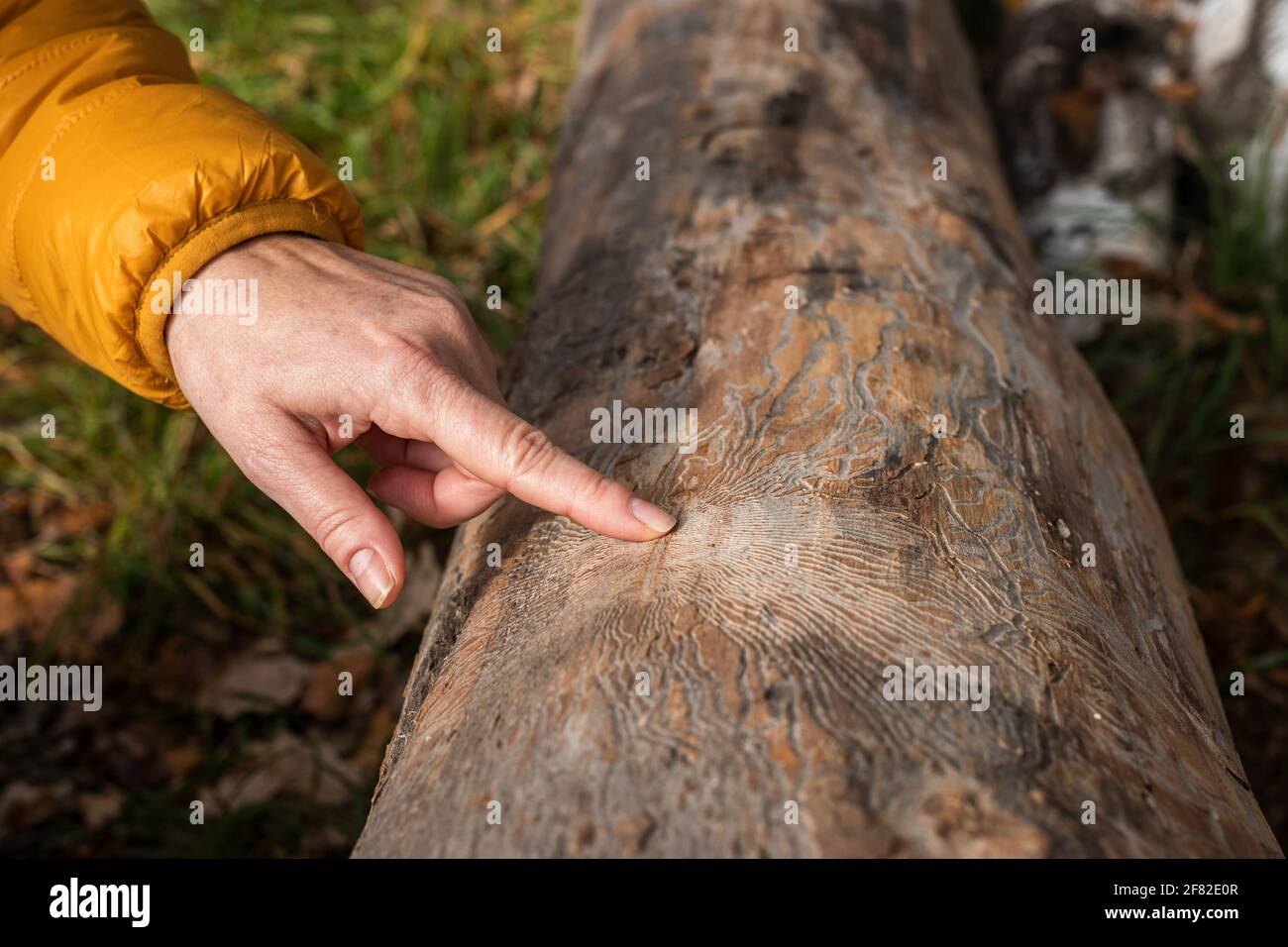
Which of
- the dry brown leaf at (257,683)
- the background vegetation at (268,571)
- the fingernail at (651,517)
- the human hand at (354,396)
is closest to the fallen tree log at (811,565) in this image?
the fingernail at (651,517)

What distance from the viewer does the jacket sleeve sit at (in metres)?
1.53

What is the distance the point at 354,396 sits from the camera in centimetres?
154

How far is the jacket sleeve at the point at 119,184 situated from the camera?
1.53 metres

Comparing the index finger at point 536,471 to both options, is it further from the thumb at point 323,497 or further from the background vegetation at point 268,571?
the background vegetation at point 268,571

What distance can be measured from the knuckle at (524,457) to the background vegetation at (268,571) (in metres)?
1.34

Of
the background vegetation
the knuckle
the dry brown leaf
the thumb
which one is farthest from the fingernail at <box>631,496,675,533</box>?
the dry brown leaf

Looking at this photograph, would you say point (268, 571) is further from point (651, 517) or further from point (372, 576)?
point (651, 517)

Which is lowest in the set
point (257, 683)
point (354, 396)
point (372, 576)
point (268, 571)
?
point (257, 683)

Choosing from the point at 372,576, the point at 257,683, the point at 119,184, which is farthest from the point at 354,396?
the point at 257,683

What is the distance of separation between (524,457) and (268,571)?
172cm

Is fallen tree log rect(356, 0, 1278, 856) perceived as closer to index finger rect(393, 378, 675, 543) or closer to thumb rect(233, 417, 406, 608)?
index finger rect(393, 378, 675, 543)

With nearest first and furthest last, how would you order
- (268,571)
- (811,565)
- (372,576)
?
(811,565) < (372,576) < (268,571)

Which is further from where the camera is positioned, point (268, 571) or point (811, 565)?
point (268, 571)

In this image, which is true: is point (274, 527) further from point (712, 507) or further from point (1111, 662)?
point (1111, 662)
